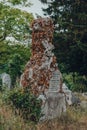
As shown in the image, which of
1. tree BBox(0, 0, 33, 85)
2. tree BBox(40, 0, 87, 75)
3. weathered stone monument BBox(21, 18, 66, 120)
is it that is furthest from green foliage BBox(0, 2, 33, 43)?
weathered stone monument BBox(21, 18, 66, 120)

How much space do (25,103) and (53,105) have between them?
1.71 meters

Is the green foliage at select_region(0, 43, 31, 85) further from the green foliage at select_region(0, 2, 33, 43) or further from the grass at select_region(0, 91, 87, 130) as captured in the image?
the grass at select_region(0, 91, 87, 130)

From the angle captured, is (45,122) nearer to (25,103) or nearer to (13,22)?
(25,103)

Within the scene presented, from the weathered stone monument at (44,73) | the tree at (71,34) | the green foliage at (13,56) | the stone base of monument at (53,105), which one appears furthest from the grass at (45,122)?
the green foliage at (13,56)

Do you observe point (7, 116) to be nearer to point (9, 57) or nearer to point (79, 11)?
point (79, 11)

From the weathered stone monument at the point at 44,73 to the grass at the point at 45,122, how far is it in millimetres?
408

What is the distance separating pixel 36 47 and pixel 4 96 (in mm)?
2159

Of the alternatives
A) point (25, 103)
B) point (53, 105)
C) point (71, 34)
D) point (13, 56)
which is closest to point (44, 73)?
point (53, 105)

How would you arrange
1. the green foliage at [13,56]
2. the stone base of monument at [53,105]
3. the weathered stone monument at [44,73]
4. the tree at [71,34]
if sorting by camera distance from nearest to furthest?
1. the stone base of monument at [53,105]
2. the weathered stone monument at [44,73]
3. the tree at [71,34]
4. the green foliage at [13,56]

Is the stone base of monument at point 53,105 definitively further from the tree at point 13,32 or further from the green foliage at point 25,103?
the tree at point 13,32

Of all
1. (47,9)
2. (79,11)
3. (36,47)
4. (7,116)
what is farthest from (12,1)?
(7,116)

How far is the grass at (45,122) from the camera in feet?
33.9

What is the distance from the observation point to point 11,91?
1277 centimetres

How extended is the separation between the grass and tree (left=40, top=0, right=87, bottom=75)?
11.8m
